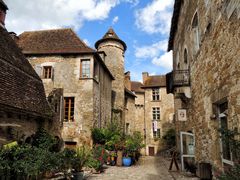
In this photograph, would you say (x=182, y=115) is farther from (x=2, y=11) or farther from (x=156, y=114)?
(x=156, y=114)

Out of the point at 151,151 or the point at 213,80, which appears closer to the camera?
the point at 213,80

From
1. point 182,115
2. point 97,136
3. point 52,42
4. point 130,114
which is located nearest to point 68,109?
point 97,136

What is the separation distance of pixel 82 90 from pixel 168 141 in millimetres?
14747

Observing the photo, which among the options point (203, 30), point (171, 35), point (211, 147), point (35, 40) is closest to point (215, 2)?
point (203, 30)

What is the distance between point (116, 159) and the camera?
12.8m

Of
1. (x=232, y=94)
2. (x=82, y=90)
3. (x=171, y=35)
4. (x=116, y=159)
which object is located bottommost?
(x=116, y=159)

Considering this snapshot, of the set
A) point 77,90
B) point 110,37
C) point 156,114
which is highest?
point 110,37

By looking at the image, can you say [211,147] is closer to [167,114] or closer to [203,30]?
[203,30]

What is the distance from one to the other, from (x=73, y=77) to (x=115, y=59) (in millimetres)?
6323

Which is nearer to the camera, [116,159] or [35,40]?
[116,159]

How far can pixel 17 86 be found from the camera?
336 inches

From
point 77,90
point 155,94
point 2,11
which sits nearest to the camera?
point 2,11

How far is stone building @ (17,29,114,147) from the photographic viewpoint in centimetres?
1360

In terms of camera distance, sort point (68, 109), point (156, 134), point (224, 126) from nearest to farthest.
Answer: point (224, 126) → point (68, 109) → point (156, 134)
